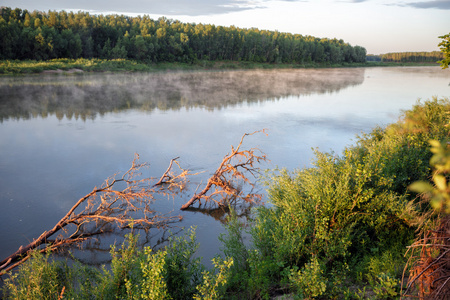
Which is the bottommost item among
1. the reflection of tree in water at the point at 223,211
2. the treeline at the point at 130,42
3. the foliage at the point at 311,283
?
the reflection of tree in water at the point at 223,211

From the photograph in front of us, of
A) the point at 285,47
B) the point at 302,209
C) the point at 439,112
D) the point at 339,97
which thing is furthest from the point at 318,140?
the point at 285,47

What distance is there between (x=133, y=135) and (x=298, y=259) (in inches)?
439

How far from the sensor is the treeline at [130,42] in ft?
164

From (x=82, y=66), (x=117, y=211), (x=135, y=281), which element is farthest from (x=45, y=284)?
(x=82, y=66)

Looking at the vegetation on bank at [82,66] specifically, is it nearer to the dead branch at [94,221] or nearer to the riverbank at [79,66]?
the riverbank at [79,66]

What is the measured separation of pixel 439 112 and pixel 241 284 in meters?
8.51

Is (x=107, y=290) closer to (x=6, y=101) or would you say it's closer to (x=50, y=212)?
(x=50, y=212)

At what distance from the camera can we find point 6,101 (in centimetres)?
2144

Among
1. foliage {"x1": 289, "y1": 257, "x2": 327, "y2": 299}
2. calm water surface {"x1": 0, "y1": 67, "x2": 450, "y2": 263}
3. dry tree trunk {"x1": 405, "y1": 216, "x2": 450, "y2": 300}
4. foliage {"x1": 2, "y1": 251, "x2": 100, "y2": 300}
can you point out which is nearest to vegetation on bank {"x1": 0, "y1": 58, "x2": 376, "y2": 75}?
calm water surface {"x1": 0, "y1": 67, "x2": 450, "y2": 263}

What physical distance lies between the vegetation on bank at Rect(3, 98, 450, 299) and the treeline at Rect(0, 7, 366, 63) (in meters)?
51.2

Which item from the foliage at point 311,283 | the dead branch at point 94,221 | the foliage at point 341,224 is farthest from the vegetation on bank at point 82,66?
the foliage at point 311,283

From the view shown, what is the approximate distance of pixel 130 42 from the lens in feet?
214

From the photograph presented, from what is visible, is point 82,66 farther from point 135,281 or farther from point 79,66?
point 135,281

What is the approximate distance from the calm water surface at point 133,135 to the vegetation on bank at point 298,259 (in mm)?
1598
